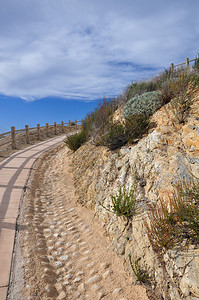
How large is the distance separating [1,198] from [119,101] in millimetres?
6484

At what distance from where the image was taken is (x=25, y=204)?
577cm

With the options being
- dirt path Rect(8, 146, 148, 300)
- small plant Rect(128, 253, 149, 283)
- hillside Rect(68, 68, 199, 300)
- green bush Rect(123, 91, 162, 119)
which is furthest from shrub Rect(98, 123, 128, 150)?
small plant Rect(128, 253, 149, 283)

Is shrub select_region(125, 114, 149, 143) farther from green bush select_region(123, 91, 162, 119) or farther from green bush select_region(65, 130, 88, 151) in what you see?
green bush select_region(65, 130, 88, 151)

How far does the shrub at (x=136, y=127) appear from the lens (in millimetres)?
5618

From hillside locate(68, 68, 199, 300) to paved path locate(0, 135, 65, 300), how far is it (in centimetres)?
183

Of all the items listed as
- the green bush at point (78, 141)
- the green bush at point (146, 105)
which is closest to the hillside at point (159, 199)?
the green bush at point (146, 105)

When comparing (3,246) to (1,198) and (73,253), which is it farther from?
(1,198)

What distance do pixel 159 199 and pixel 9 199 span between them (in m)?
4.59

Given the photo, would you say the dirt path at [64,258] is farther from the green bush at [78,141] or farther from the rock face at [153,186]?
the green bush at [78,141]

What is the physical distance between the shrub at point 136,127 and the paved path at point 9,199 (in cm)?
366

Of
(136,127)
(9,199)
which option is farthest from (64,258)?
(136,127)

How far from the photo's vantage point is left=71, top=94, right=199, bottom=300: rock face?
8.00ft

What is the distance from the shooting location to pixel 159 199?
11.0 ft

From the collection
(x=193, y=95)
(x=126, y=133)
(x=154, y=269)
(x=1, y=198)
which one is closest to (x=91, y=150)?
(x=126, y=133)
